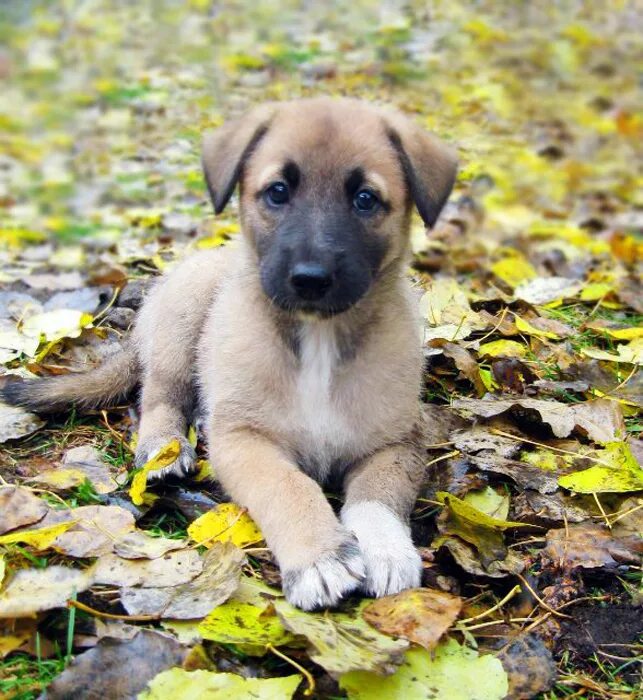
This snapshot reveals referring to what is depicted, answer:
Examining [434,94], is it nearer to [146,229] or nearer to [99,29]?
[146,229]

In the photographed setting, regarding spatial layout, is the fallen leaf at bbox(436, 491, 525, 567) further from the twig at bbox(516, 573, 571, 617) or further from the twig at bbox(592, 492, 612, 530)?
the twig at bbox(592, 492, 612, 530)

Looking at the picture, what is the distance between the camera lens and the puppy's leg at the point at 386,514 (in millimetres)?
2801

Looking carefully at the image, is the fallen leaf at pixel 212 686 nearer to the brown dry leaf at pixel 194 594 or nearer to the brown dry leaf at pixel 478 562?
the brown dry leaf at pixel 194 594

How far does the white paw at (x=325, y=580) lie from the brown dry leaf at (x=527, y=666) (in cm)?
49

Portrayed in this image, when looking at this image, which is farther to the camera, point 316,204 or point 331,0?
point 331,0

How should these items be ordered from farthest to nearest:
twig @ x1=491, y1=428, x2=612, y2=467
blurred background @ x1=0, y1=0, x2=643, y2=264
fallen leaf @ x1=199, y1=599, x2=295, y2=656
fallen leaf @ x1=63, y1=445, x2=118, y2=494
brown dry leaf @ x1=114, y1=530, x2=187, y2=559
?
blurred background @ x1=0, y1=0, x2=643, y2=264 < twig @ x1=491, y1=428, x2=612, y2=467 < fallen leaf @ x1=63, y1=445, x2=118, y2=494 < brown dry leaf @ x1=114, y1=530, x2=187, y2=559 < fallen leaf @ x1=199, y1=599, x2=295, y2=656

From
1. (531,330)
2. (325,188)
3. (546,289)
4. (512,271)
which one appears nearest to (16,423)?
(325,188)

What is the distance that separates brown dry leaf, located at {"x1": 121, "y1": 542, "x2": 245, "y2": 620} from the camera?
2553 millimetres

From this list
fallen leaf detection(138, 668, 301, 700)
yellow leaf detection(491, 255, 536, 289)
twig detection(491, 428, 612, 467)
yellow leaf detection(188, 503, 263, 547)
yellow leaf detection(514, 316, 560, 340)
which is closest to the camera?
fallen leaf detection(138, 668, 301, 700)

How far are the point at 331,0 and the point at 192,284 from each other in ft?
34.0

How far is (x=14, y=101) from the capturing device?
10.8 metres

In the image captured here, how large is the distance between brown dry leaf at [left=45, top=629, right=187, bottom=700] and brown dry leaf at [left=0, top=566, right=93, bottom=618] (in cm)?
25

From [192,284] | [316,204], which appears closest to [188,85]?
[192,284]

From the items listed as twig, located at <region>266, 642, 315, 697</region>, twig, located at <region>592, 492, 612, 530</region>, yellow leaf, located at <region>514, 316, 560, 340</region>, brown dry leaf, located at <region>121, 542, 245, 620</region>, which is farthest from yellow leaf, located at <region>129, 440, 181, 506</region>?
yellow leaf, located at <region>514, 316, 560, 340</region>
